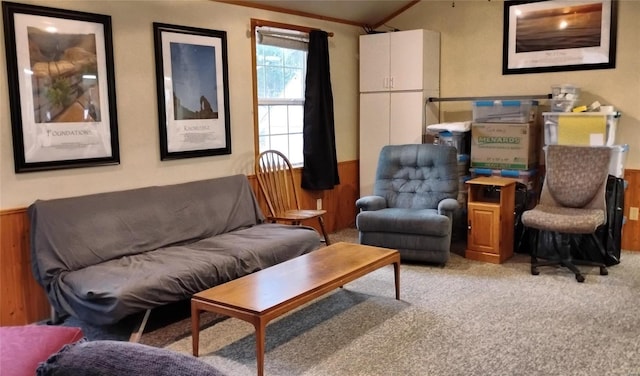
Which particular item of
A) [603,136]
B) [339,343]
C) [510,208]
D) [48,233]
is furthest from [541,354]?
[48,233]

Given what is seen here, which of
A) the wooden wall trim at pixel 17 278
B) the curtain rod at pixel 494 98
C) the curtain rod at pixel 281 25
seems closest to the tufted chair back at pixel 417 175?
the curtain rod at pixel 494 98

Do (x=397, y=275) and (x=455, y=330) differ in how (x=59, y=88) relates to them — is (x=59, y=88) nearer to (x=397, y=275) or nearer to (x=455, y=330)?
(x=397, y=275)

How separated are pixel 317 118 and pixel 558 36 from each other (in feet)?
7.23

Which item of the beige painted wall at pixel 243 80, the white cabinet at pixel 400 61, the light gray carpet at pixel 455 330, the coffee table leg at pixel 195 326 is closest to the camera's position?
the light gray carpet at pixel 455 330

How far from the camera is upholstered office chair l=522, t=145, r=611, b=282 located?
3.97 metres

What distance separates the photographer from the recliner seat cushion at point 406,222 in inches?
163

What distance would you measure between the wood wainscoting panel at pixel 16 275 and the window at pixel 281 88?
2.05 meters

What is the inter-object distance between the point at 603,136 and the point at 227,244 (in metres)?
3.02

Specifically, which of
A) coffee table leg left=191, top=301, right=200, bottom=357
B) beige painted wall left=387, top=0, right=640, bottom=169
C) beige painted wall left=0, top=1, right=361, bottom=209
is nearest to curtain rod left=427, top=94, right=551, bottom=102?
beige painted wall left=387, top=0, right=640, bottom=169

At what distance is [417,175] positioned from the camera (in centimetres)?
474

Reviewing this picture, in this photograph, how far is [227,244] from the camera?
3619 mm

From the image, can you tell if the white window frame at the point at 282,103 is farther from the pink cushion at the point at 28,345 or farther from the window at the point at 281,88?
the pink cushion at the point at 28,345

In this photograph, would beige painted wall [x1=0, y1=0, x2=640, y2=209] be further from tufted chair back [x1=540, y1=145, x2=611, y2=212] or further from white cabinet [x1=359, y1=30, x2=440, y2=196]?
tufted chair back [x1=540, y1=145, x2=611, y2=212]

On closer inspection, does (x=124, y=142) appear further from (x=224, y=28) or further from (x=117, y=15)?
(x=224, y=28)
